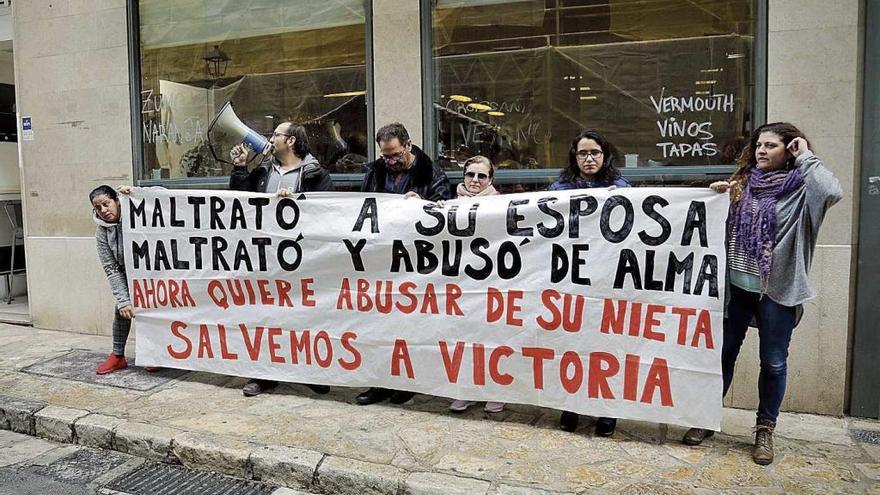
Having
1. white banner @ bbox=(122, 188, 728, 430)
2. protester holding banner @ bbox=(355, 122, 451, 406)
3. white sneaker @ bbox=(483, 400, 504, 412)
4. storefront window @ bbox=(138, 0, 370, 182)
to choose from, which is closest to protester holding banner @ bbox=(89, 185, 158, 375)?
white banner @ bbox=(122, 188, 728, 430)

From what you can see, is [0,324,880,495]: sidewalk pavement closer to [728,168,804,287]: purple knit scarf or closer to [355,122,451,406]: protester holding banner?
[355,122,451,406]: protester holding banner

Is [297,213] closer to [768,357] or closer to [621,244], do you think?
[621,244]

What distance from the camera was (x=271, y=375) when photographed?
532 cm

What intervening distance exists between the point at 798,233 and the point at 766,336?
61cm

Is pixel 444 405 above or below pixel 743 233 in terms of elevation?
below

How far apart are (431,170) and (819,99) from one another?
2.69 m

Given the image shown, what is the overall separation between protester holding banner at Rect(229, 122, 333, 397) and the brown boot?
2.99 metres

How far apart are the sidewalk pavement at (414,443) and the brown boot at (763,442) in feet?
0.17

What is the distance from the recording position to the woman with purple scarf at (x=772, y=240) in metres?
3.85

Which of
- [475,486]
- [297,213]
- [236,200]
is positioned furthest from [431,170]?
[475,486]

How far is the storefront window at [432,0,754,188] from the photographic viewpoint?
531cm

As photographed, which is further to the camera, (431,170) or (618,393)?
(431,170)

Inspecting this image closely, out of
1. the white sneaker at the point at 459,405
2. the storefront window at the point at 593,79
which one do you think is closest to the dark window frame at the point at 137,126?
the storefront window at the point at 593,79

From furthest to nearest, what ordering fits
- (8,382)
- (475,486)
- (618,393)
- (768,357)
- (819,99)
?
1. (8,382)
2. (819,99)
3. (618,393)
4. (768,357)
5. (475,486)
